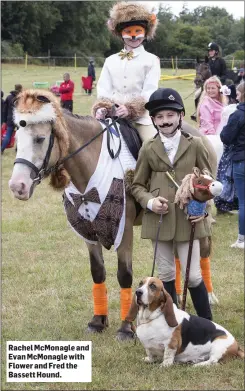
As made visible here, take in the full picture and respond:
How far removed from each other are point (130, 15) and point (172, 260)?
7.07 ft

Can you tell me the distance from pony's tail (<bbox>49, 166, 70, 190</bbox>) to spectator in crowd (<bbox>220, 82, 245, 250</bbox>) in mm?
3235

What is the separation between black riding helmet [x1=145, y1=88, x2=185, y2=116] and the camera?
412 cm

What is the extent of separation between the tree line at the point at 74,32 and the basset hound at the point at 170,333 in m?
37.3

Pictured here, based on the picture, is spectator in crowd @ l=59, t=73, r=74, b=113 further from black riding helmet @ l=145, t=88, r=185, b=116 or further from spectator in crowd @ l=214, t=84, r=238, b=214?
black riding helmet @ l=145, t=88, r=185, b=116

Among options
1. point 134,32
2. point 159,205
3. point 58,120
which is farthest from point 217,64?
point 159,205

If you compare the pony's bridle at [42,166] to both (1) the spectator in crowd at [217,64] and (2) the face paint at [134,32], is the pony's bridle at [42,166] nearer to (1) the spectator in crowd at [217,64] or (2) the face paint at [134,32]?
(2) the face paint at [134,32]

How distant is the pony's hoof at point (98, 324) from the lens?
4.90 meters

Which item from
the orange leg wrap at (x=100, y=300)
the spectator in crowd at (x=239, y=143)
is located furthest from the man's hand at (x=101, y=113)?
the spectator in crowd at (x=239, y=143)

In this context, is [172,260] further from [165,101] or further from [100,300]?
[165,101]

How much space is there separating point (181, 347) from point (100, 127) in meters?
1.78

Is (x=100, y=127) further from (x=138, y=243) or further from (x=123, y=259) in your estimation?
(x=138, y=243)

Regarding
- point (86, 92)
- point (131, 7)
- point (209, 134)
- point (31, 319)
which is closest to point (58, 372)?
point (31, 319)

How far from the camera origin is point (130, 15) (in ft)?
16.5

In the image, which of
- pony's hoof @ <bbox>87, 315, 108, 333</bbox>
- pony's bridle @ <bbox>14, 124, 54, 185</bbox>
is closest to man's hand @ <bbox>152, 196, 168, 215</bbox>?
pony's bridle @ <bbox>14, 124, 54, 185</bbox>
